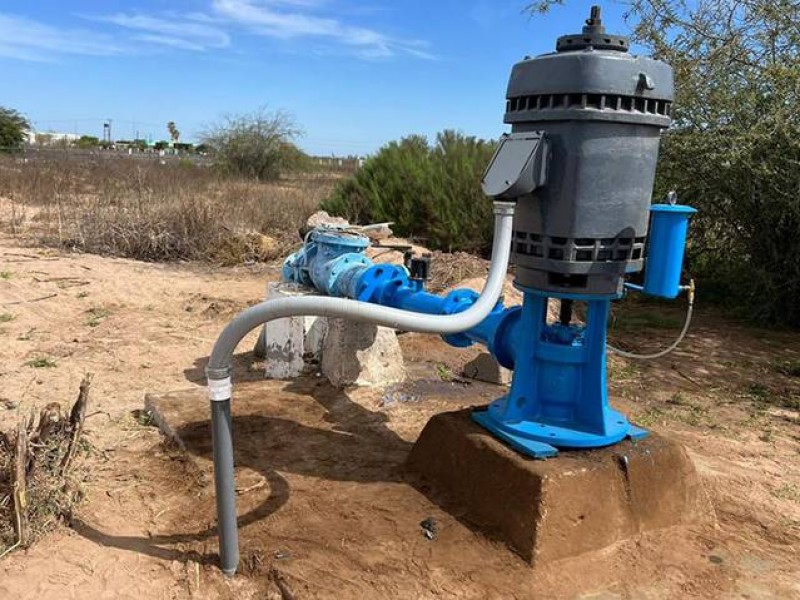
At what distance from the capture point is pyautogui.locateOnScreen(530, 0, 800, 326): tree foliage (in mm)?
5832

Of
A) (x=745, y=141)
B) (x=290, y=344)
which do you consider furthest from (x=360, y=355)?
(x=745, y=141)

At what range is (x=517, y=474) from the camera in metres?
2.47

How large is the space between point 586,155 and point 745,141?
429cm

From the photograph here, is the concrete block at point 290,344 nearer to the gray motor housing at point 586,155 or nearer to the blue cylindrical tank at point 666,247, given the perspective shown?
the gray motor housing at point 586,155

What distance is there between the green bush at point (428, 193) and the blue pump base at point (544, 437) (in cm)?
708

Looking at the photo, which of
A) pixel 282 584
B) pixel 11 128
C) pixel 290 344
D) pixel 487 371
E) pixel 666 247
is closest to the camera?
pixel 282 584

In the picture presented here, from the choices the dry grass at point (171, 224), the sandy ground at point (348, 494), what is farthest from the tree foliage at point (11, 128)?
the sandy ground at point (348, 494)

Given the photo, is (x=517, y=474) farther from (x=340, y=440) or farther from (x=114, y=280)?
(x=114, y=280)

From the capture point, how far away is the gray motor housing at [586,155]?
2.32 metres

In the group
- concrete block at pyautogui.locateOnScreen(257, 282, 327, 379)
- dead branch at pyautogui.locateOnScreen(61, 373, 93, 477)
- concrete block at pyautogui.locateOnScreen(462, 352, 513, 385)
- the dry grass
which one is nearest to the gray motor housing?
dead branch at pyautogui.locateOnScreen(61, 373, 93, 477)

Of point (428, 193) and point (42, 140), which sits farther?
point (42, 140)

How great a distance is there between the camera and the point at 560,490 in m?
2.39

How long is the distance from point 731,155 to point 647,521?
4156mm

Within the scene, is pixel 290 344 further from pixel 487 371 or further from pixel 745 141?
pixel 745 141
